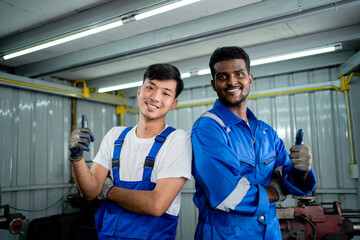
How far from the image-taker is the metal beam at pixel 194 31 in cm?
332

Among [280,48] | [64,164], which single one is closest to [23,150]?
[64,164]

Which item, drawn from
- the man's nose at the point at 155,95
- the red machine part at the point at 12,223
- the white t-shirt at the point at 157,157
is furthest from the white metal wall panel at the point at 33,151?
the man's nose at the point at 155,95

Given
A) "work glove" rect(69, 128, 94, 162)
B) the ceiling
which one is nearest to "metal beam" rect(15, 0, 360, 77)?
the ceiling

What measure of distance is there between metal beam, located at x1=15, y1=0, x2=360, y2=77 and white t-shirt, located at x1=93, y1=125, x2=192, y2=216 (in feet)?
7.26

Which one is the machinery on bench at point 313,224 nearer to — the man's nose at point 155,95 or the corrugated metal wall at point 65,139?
the corrugated metal wall at point 65,139

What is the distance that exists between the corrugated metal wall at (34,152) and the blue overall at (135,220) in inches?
176

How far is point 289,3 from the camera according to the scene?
3250 millimetres

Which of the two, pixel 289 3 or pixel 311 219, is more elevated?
pixel 289 3

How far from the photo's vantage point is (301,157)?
1815 mm

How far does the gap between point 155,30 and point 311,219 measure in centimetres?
344

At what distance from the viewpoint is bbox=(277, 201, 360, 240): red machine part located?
12.0 feet

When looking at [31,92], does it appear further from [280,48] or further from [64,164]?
[280,48]

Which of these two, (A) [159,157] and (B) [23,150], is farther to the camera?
(B) [23,150]

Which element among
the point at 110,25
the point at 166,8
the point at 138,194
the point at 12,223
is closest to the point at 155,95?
the point at 138,194
